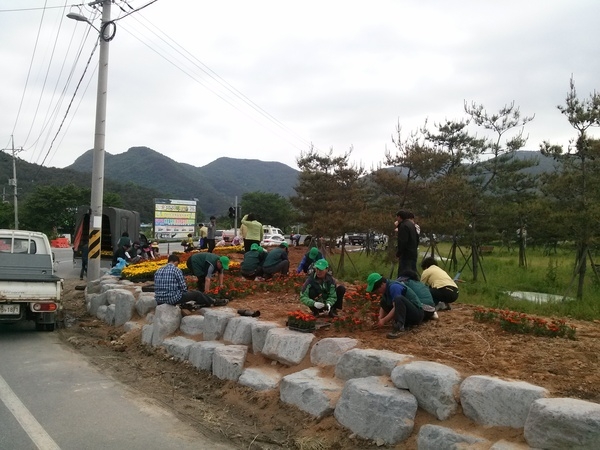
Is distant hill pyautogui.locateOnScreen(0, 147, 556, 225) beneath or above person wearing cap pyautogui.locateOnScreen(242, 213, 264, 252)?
above

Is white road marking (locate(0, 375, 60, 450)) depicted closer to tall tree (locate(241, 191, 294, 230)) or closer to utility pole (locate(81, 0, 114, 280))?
utility pole (locate(81, 0, 114, 280))

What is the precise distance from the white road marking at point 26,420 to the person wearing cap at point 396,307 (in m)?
3.88

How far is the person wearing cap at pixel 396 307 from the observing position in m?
6.68

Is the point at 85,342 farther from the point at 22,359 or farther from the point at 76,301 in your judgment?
the point at 76,301

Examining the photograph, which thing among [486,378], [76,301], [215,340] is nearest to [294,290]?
[215,340]

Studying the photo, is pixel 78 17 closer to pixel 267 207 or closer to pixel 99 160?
pixel 99 160

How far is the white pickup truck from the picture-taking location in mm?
10242

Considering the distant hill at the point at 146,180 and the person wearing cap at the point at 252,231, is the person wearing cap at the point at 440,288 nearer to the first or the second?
the person wearing cap at the point at 252,231

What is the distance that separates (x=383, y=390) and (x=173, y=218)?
21022 mm

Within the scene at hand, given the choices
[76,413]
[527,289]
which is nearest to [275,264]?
[527,289]

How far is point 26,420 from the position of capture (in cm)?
576

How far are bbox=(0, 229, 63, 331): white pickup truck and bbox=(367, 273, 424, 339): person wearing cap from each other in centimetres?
696

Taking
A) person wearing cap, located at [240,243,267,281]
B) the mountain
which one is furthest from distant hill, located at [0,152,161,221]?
person wearing cap, located at [240,243,267,281]

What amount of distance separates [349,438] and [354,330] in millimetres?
2002
